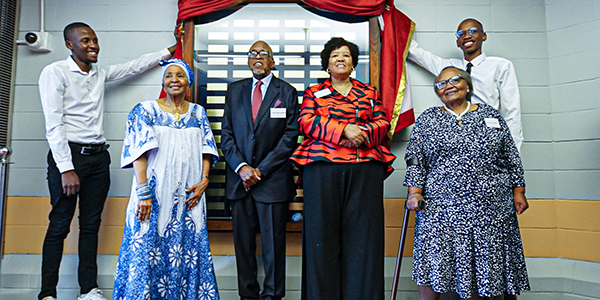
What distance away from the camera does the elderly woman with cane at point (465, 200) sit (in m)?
2.38

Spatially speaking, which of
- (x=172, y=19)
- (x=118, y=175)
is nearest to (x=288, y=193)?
(x=118, y=175)

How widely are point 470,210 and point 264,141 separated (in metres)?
1.32

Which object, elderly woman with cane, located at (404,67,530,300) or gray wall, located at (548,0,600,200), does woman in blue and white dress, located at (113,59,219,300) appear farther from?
gray wall, located at (548,0,600,200)

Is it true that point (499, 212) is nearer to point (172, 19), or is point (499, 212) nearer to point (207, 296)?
point (207, 296)

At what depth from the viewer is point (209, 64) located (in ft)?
11.5

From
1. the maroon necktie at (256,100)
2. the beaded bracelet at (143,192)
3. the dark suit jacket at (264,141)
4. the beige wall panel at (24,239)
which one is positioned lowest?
the beige wall panel at (24,239)

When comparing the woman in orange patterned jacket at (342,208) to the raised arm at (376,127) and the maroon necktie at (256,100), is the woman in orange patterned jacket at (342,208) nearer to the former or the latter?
the raised arm at (376,127)

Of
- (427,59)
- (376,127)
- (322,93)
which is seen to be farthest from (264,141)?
(427,59)

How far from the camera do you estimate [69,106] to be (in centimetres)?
305

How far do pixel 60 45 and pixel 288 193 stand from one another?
2352 millimetres

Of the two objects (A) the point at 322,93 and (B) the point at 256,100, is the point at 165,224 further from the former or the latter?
(A) the point at 322,93

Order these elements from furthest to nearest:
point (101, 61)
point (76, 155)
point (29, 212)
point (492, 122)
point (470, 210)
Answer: point (101, 61)
point (29, 212)
point (76, 155)
point (492, 122)
point (470, 210)

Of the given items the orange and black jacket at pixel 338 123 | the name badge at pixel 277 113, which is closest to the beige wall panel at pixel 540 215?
the orange and black jacket at pixel 338 123

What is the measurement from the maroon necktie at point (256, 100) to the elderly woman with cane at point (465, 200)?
41.4 inches
